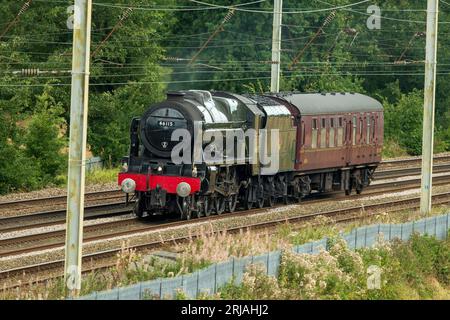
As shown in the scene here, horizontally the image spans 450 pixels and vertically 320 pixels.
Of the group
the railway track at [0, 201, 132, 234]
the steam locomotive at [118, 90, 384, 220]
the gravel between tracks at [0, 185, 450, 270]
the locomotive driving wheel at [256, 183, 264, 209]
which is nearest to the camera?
the gravel between tracks at [0, 185, 450, 270]

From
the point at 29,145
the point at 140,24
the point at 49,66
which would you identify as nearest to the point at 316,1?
the point at 140,24

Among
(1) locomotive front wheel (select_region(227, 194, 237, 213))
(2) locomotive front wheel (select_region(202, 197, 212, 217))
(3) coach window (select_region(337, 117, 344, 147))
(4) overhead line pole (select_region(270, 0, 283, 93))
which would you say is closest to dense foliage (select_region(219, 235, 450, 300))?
(2) locomotive front wheel (select_region(202, 197, 212, 217))

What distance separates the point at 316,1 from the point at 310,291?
45.7 metres

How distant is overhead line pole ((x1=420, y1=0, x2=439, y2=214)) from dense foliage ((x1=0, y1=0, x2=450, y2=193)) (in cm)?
394

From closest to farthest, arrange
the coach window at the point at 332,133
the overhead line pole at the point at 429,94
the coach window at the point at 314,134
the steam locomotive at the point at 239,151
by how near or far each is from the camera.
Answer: the overhead line pole at the point at 429,94 < the steam locomotive at the point at 239,151 < the coach window at the point at 314,134 < the coach window at the point at 332,133

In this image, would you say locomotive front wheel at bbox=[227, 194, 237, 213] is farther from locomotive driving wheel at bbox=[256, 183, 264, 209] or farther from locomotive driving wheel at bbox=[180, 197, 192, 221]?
locomotive driving wheel at bbox=[180, 197, 192, 221]

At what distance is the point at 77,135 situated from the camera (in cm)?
1583

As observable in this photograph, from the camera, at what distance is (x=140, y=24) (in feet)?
150

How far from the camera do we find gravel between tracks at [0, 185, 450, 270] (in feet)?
70.7

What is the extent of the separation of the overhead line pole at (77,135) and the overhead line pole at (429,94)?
45.9ft

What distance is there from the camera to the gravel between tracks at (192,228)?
2156 centimetres

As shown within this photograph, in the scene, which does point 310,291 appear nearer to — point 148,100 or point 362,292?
point 362,292

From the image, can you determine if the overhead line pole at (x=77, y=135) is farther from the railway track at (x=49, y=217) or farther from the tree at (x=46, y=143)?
the tree at (x=46, y=143)

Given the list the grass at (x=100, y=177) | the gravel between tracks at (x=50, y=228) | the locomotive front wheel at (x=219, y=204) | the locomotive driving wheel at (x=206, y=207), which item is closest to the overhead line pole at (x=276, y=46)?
the grass at (x=100, y=177)
